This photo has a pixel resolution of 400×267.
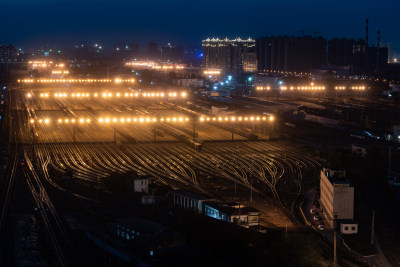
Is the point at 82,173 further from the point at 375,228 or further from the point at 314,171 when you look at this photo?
the point at 375,228

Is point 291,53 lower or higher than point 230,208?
higher

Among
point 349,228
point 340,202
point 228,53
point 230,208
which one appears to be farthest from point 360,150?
point 228,53

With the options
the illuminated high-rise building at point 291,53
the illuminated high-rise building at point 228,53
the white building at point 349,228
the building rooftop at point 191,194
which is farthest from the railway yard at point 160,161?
the illuminated high-rise building at point 228,53

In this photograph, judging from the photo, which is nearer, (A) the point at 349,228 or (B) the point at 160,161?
(A) the point at 349,228

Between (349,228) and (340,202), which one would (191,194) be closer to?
(340,202)

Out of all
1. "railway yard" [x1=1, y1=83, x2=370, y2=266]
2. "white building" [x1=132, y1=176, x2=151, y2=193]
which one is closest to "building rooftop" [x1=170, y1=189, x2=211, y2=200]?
"railway yard" [x1=1, y1=83, x2=370, y2=266]

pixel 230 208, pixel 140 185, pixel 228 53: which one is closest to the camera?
pixel 230 208

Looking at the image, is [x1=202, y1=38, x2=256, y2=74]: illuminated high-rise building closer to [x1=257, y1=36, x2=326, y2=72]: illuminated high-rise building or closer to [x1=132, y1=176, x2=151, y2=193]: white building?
[x1=257, y1=36, x2=326, y2=72]: illuminated high-rise building

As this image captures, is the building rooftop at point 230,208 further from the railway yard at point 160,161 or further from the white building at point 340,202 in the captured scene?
the white building at point 340,202
